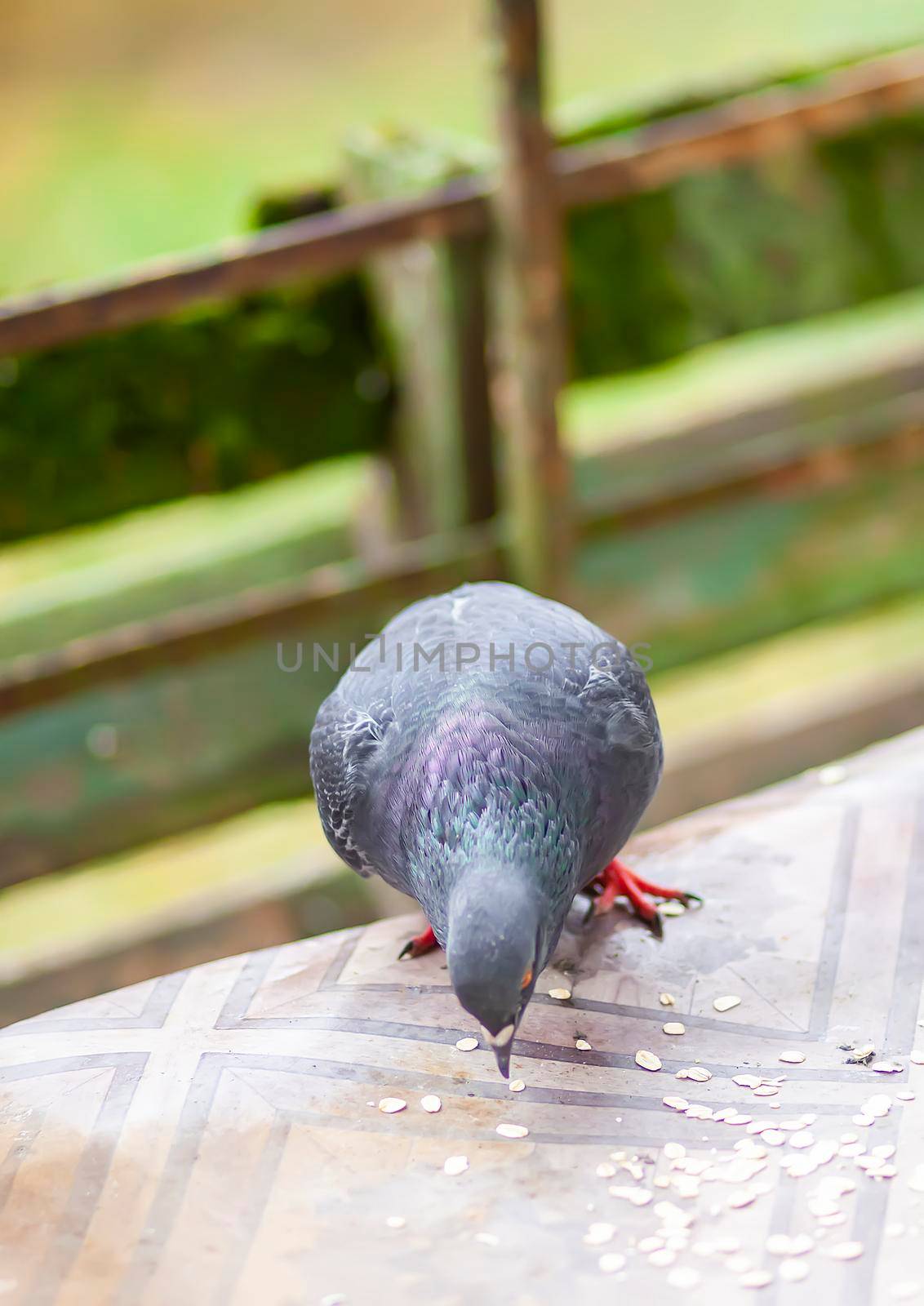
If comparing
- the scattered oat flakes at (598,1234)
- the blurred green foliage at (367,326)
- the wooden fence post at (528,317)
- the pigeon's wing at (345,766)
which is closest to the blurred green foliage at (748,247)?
the blurred green foliage at (367,326)

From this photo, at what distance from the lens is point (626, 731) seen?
2346 millimetres

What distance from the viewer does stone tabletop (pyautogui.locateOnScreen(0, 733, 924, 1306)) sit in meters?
1.98

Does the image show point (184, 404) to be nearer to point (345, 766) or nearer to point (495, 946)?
point (345, 766)

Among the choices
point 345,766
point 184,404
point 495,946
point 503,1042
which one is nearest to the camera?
point 495,946

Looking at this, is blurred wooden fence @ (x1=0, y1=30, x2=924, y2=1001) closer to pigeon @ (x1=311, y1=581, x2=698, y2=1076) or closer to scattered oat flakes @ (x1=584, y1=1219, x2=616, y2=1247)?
pigeon @ (x1=311, y1=581, x2=698, y2=1076)

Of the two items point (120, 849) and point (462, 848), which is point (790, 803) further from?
point (120, 849)

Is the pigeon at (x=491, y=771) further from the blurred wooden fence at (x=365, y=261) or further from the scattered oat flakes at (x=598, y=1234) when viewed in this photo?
the blurred wooden fence at (x=365, y=261)

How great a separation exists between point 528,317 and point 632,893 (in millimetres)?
2039

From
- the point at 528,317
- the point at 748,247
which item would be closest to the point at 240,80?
the point at 748,247

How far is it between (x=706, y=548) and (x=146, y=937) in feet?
8.19

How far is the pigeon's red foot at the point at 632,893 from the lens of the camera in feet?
8.91

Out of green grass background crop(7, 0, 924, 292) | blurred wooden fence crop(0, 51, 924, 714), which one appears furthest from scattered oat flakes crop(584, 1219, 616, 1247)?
green grass background crop(7, 0, 924, 292)

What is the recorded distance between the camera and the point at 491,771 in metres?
2.16

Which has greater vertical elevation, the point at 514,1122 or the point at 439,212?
the point at 439,212
